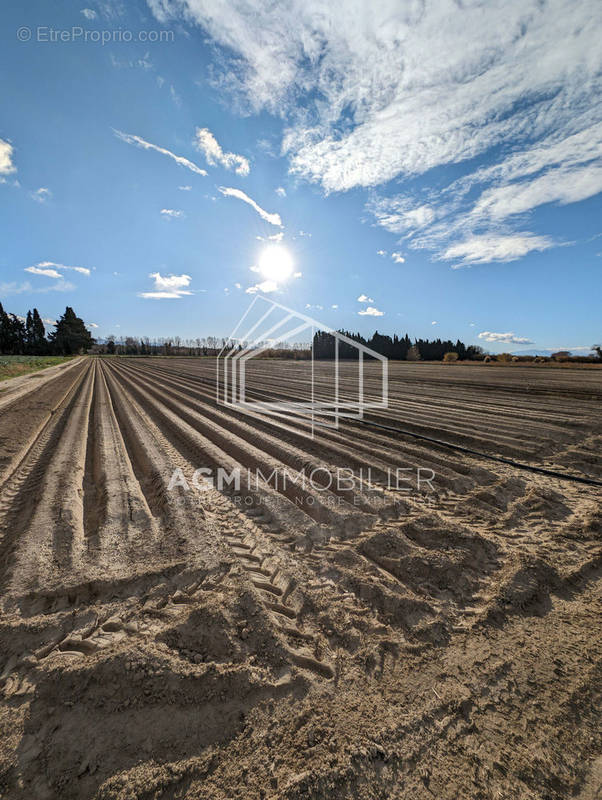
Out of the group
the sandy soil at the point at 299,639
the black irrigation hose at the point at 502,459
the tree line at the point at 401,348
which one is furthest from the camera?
the tree line at the point at 401,348

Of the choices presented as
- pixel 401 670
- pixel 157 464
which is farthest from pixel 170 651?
pixel 157 464

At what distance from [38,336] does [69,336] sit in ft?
21.9

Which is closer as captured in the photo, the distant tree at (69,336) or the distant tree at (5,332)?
the distant tree at (5,332)

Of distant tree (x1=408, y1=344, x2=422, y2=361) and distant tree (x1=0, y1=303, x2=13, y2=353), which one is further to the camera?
distant tree (x1=0, y1=303, x2=13, y2=353)

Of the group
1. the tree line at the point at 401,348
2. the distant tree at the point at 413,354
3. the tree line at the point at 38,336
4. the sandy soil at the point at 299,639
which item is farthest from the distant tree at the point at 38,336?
the sandy soil at the point at 299,639

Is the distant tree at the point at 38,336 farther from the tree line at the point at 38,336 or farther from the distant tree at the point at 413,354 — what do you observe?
the distant tree at the point at 413,354

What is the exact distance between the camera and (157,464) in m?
5.14

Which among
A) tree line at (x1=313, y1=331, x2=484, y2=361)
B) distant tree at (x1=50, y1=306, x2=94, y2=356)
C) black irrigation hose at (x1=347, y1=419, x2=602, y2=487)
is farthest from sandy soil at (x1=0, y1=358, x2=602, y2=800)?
distant tree at (x1=50, y1=306, x2=94, y2=356)

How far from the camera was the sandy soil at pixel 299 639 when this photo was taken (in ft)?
4.78

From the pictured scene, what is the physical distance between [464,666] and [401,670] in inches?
15.4

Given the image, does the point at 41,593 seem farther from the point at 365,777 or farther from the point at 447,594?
the point at 447,594

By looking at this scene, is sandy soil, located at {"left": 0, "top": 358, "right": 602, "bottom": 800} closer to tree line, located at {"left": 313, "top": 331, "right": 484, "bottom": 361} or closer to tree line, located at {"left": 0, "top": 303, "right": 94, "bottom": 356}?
tree line, located at {"left": 313, "top": 331, "right": 484, "bottom": 361}

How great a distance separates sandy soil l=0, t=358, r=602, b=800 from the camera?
1.46 m

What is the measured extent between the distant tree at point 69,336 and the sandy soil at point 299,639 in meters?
92.5
